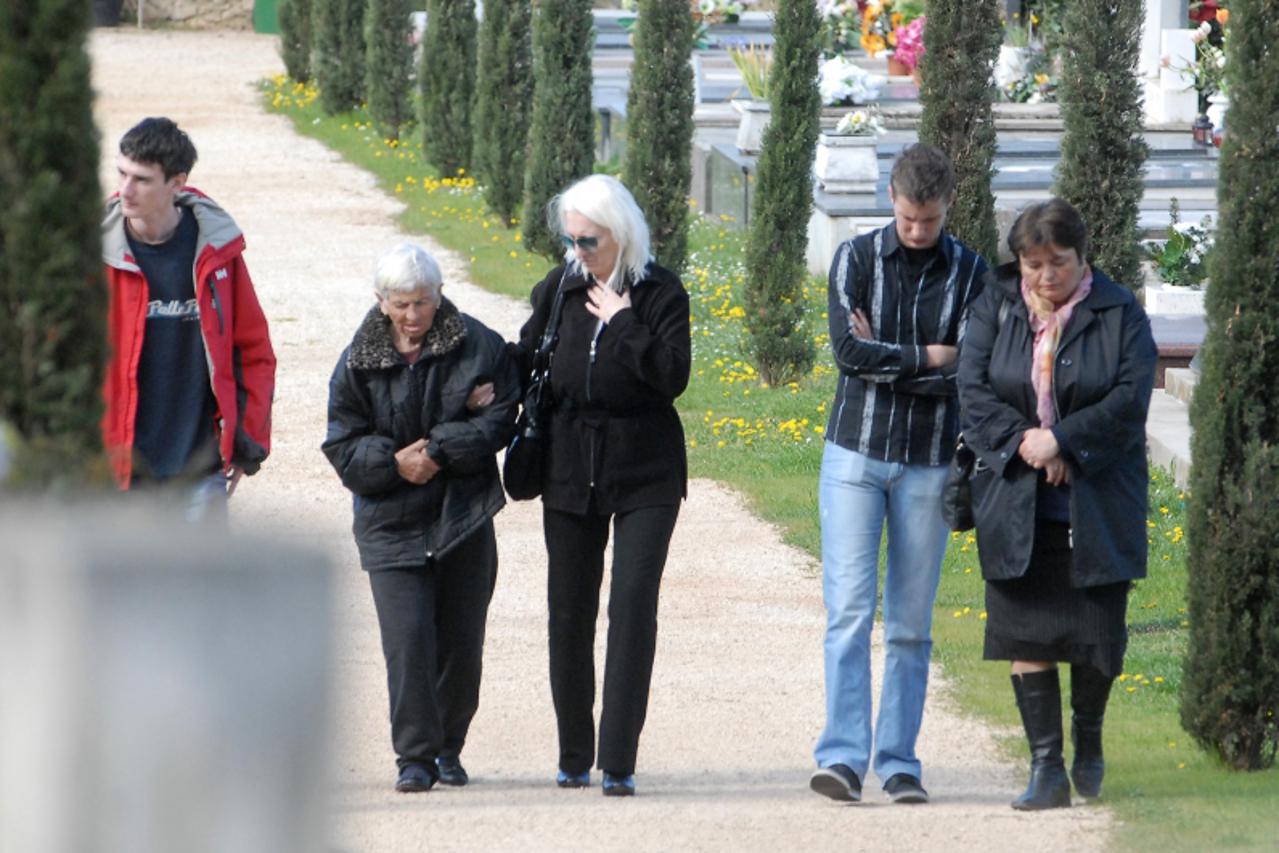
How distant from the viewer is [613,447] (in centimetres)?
580

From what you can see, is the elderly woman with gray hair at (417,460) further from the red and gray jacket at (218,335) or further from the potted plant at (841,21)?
the potted plant at (841,21)

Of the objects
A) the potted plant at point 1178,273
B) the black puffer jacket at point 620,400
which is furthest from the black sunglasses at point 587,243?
the potted plant at point 1178,273

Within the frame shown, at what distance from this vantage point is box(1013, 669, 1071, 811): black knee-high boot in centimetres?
562

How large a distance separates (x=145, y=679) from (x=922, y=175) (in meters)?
Result: 4.08

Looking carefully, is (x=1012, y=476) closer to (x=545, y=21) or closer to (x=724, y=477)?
(x=724, y=477)

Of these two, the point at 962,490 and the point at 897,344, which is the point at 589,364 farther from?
the point at 962,490

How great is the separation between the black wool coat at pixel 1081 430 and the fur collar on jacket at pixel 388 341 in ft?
4.75

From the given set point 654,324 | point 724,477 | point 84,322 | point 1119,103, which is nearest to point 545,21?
point 724,477

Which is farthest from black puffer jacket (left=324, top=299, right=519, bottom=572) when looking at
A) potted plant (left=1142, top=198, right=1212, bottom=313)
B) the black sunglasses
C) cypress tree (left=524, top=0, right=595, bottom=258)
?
cypress tree (left=524, top=0, right=595, bottom=258)

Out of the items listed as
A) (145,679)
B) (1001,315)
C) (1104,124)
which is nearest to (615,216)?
(1001,315)

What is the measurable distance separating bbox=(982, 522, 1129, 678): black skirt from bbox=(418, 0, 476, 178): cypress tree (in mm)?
15396

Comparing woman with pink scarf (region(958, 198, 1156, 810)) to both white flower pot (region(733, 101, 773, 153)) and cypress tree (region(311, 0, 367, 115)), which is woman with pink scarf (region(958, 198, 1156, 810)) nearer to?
white flower pot (region(733, 101, 773, 153))

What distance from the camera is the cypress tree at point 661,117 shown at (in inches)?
545

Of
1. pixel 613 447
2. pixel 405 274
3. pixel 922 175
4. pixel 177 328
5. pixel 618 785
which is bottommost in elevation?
pixel 618 785
